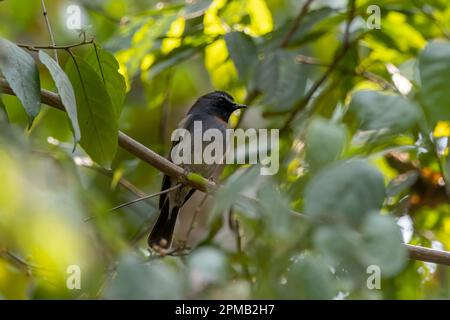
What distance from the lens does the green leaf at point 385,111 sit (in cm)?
262

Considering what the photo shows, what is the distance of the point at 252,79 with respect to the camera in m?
5.26

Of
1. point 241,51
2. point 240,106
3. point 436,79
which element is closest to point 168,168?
→ point 241,51

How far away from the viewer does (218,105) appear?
628 cm

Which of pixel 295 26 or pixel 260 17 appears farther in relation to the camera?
pixel 260 17

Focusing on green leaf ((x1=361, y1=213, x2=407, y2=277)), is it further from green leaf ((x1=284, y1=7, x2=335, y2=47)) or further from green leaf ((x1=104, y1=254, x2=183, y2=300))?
green leaf ((x1=284, y1=7, x2=335, y2=47))

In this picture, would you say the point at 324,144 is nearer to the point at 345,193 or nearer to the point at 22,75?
the point at 345,193

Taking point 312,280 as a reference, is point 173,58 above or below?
above

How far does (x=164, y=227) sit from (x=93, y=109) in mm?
2435

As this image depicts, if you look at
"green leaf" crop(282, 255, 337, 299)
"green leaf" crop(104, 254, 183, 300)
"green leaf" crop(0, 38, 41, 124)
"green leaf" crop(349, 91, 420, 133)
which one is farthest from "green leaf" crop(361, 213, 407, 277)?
"green leaf" crop(0, 38, 41, 124)

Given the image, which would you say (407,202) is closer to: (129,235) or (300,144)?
(300,144)

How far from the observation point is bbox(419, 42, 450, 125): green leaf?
101 inches
